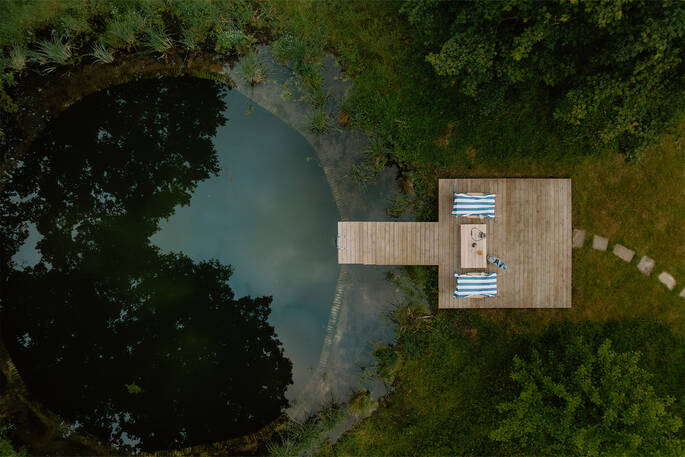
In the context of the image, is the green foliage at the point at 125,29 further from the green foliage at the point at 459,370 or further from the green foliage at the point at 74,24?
the green foliage at the point at 459,370

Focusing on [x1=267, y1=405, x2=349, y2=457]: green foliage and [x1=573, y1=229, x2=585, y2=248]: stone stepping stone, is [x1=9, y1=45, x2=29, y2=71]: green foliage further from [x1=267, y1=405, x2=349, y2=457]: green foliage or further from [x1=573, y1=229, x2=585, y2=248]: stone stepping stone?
[x1=573, y1=229, x2=585, y2=248]: stone stepping stone

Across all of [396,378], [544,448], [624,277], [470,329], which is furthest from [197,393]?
[624,277]

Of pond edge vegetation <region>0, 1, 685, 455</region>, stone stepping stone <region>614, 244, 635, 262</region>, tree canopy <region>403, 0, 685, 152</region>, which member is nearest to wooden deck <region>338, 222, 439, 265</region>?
pond edge vegetation <region>0, 1, 685, 455</region>

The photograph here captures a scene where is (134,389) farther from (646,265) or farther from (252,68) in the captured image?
(646,265)

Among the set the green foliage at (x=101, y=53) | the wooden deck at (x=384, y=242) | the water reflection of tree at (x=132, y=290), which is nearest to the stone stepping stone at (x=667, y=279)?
the wooden deck at (x=384, y=242)

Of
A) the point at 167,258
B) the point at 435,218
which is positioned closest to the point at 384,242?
the point at 435,218

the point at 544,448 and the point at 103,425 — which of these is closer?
the point at 544,448

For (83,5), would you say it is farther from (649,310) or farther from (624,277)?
(649,310)
